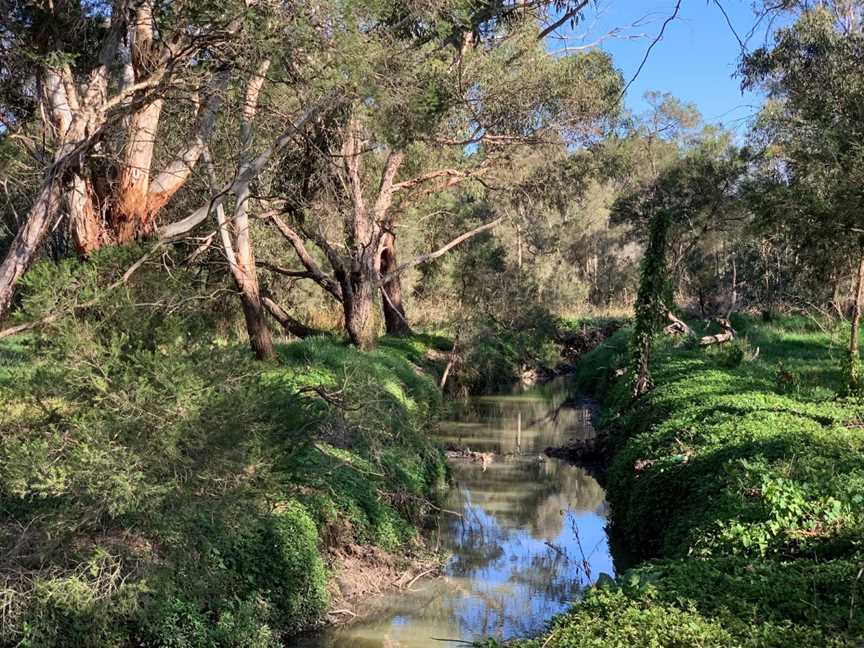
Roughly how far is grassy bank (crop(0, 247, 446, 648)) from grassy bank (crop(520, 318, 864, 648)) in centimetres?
375

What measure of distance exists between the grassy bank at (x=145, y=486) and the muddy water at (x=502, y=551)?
0.98 metres

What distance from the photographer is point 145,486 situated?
24.2 ft

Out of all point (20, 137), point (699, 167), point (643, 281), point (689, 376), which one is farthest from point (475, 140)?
point (699, 167)

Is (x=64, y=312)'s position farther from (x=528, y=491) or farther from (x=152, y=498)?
(x=528, y=491)

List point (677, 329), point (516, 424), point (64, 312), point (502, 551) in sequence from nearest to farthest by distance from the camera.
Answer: point (64, 312) < point (502, 551) < point (677, 329) < point (516, 424)

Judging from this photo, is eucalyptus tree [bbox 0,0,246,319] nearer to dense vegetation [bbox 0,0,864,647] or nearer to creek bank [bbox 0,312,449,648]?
dense vegetation [bbox 0,0,864,647]

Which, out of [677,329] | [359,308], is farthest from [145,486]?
[677,329]

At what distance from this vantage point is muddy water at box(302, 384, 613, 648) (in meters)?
9.49

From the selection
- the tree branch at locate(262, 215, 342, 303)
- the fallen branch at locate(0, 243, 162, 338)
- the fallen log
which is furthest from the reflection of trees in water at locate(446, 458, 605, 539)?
the fallen branch at locate(0, 243, 162, 338)

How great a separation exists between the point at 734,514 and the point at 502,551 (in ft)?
16.4

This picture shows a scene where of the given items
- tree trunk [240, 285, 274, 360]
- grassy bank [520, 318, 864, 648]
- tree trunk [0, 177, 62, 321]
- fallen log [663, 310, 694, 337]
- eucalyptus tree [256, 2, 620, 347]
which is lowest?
grassy bank [520, 318, 864, 648]

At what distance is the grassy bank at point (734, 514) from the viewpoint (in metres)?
5.44

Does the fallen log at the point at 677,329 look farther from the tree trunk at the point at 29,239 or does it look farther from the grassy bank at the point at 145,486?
the tree trunk at the point at 29,239

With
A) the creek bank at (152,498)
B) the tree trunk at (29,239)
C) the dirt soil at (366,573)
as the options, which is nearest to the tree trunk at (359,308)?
the dirt soil at (366,573)
